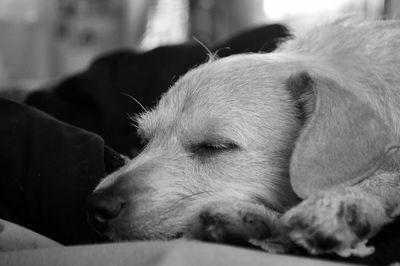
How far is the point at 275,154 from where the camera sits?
152 centimetres

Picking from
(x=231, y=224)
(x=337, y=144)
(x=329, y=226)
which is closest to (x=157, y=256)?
(x=231, y=224)

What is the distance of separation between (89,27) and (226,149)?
17.3ft

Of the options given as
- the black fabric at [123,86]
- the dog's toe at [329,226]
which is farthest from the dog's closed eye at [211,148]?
the black fabric at [123,86]

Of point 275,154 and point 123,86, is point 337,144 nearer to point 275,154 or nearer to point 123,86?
point 275,154

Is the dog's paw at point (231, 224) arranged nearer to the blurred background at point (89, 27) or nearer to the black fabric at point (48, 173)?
the black fabric at point (48, 173)

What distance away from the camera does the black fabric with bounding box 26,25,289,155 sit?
8.36ft

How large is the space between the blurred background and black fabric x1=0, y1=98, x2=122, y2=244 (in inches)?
161

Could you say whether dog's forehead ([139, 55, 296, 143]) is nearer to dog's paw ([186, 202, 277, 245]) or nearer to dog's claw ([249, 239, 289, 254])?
dog's paw ([186, 202, 277, 245])

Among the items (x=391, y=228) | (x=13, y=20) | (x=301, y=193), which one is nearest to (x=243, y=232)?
(x=301, y=193)

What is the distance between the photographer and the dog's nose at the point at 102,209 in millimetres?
1363

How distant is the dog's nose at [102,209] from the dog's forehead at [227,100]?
0.30 metres

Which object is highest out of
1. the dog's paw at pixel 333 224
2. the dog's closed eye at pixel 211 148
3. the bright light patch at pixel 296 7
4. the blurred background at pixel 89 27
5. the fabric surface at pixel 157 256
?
the fabric surface at pixel 157 256

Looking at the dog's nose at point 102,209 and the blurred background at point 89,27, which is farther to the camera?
the blurred background at point 89,27

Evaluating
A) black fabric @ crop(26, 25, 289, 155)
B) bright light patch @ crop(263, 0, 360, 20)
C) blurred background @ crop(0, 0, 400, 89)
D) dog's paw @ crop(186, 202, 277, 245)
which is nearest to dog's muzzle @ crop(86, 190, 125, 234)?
dog's paw @ crop(186, 202, 277, 245)
